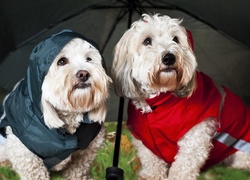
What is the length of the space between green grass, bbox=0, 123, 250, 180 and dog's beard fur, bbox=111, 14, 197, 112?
1.86ft

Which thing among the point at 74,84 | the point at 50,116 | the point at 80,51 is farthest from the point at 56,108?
the point at 80,51

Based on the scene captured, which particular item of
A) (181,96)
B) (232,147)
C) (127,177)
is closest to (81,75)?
(181,96)

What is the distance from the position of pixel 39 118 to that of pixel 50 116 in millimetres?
113

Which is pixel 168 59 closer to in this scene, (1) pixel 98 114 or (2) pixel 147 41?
(2) pixel 147 41

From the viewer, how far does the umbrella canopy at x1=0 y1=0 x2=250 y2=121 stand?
4191 mm

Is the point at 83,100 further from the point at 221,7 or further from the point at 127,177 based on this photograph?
the point at 221,7

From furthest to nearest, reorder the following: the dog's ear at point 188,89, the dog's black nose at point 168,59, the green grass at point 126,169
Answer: the green grass at point 126,169 → the dog's ear at point 188,89 → the dog's black nose at point 168,59

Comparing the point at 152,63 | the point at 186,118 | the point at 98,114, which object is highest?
the point at 152,63

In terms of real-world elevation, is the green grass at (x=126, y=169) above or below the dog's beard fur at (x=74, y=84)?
below

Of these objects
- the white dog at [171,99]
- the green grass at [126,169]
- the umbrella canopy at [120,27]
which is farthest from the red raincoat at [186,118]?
the umbrella canopy at [120,27]

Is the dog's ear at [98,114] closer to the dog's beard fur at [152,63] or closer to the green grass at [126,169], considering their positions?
the dog's beard fur at [152,63]

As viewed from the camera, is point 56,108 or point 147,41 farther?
point 147,41

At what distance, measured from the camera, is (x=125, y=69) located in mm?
2980

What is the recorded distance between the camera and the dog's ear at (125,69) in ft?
9.75
